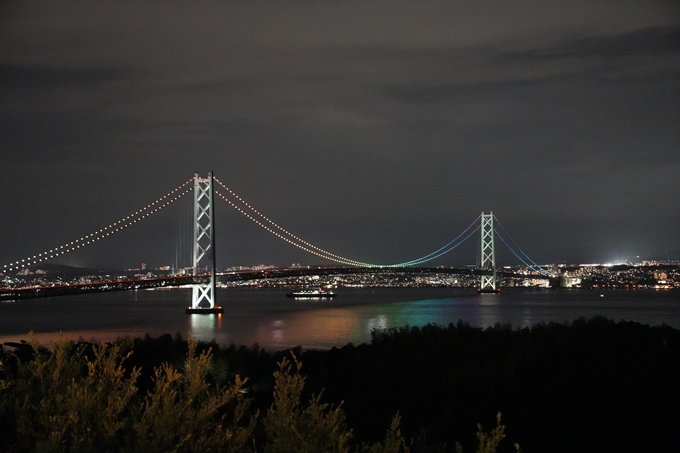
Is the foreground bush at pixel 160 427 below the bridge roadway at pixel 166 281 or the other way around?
below

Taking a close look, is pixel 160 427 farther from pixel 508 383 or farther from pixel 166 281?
pixel 166 281

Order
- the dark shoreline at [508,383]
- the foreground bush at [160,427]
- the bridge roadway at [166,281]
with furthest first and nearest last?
the bridge roadway at [166,281] → the dark shoreline at [508,383] → the foreground bush at [160,427]

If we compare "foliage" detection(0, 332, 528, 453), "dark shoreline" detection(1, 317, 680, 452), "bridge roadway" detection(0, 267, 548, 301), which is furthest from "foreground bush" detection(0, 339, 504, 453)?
"bridge roadway" detection(0, 267, 548, 301)

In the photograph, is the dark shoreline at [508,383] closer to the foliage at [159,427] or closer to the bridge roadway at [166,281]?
the foliage at [159,427]

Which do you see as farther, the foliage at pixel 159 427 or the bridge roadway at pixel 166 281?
the bridge roadway at pixel 166 281

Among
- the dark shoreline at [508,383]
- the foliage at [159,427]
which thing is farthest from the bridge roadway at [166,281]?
the foliage at [159,427]

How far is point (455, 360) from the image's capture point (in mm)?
16672

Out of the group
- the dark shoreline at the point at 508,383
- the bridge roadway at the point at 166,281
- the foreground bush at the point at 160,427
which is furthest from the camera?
the bridge roadway at the point at 166,281

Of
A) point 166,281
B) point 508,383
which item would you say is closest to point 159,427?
point 508,383

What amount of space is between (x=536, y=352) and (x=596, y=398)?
379 centimetres

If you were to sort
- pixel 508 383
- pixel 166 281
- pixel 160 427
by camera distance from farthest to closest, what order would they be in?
pixel 166 281 → pixel 508 383 → pixel 160 427

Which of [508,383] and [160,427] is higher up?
[160,427]

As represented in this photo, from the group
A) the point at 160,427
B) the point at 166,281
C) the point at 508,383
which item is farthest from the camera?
the point at 166,281

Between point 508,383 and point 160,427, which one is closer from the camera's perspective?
point 160,427
